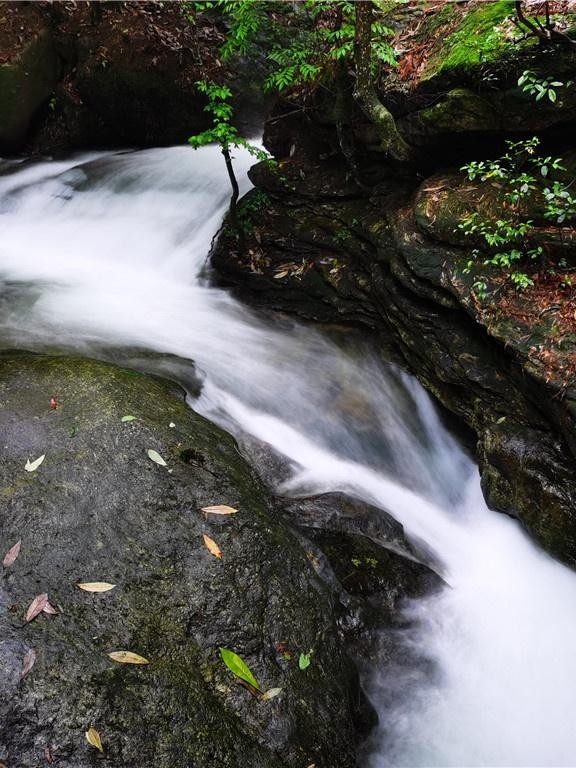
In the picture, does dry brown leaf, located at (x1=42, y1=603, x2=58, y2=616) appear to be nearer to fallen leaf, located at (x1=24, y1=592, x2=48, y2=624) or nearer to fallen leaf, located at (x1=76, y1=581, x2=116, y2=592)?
fallen leaf, located at (x1=24, y1=592, x2=48, y2=624)

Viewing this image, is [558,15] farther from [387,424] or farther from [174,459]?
[174,459]

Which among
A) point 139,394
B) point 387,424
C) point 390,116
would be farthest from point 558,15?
point 139,394

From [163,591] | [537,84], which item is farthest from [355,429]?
[537,84]

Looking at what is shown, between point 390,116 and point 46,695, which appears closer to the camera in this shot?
point 46,695

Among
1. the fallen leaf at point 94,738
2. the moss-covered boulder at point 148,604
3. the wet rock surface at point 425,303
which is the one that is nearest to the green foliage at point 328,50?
the wet rock surface at point 425,303

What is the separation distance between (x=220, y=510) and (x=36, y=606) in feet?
3.17

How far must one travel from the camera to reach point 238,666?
7.90ft

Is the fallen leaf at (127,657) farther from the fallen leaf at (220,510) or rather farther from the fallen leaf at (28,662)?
the fallen leaf at (220,510)

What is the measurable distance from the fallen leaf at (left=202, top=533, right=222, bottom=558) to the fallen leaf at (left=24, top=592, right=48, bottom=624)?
753mm

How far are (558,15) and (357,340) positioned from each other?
305 centimetres

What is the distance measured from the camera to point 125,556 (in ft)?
8.47

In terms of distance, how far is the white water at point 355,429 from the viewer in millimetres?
3088

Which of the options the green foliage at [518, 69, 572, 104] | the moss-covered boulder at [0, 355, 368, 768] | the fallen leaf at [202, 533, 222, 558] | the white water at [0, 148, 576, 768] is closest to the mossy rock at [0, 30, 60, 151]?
the white water at [0, 148, 576, 768]

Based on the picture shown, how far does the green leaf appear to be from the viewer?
2.39 m
